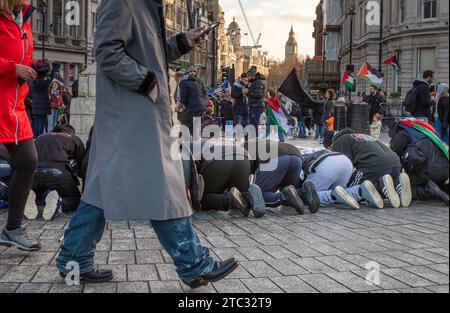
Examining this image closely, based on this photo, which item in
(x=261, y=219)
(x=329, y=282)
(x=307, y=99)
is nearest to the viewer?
(x=329, y=282)

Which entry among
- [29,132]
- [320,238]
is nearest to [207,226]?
[320,238]

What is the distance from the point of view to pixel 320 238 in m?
5.31

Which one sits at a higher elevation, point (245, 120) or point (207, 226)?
point (245, 120)

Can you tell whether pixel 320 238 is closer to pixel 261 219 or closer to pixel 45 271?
pixel 261 219

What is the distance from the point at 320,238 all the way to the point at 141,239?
1607mm

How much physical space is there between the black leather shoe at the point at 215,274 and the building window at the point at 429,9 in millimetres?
47312

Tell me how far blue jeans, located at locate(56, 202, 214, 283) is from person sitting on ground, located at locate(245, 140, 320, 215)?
3137mm

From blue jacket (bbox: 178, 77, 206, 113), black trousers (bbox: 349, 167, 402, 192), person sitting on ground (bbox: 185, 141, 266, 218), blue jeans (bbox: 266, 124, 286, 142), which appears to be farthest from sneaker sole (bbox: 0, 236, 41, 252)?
blue jeans (bbox: 266, 124, 286, 142)

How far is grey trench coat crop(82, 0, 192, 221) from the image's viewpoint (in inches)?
131

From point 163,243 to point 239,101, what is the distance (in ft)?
48.4

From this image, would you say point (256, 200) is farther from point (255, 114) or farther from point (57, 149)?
point (255, 114)

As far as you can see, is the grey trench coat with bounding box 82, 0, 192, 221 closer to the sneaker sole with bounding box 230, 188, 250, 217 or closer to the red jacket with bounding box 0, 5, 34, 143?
the red jacket with bounding box 0, 5, 34, 143

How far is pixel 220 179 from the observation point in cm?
638
